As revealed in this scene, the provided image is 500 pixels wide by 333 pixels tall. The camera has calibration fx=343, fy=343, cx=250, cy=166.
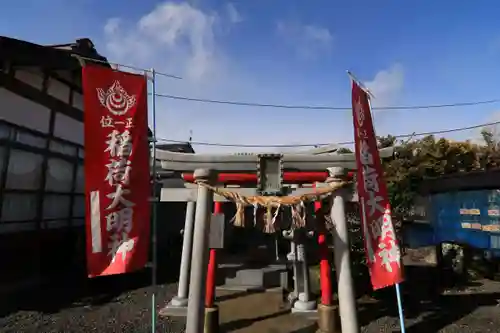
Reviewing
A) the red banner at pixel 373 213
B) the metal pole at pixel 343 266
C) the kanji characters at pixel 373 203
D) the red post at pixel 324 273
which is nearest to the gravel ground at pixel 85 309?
the red post at pixel 324 273

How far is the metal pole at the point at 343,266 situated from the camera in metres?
6.15

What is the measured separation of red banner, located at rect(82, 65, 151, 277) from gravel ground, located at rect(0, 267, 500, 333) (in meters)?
2.99

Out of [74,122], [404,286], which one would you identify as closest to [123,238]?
[404,286]

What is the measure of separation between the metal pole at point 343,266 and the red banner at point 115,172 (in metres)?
3.46

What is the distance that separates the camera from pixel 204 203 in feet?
21.4

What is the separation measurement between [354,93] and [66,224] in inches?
480

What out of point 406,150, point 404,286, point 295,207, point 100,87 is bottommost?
point 404,286

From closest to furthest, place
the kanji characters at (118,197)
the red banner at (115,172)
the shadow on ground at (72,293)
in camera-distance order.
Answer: the red banner at (115,172) < the kanji characters at (118,197) < the shadow on ground at (72,293)

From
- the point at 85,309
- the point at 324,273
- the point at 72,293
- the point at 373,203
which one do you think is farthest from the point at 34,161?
the point at 373,203

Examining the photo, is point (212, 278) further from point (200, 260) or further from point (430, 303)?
point (430, 303)

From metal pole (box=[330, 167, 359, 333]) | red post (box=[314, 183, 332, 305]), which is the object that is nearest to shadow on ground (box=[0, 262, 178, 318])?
red post (box=[314, 183, 332, 305])

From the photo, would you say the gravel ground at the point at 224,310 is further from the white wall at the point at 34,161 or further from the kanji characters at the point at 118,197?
the kanji characters at the point at 118,197

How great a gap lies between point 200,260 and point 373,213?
3.29 meters

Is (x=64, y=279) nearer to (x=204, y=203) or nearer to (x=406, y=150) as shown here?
(x=204, y=203)
